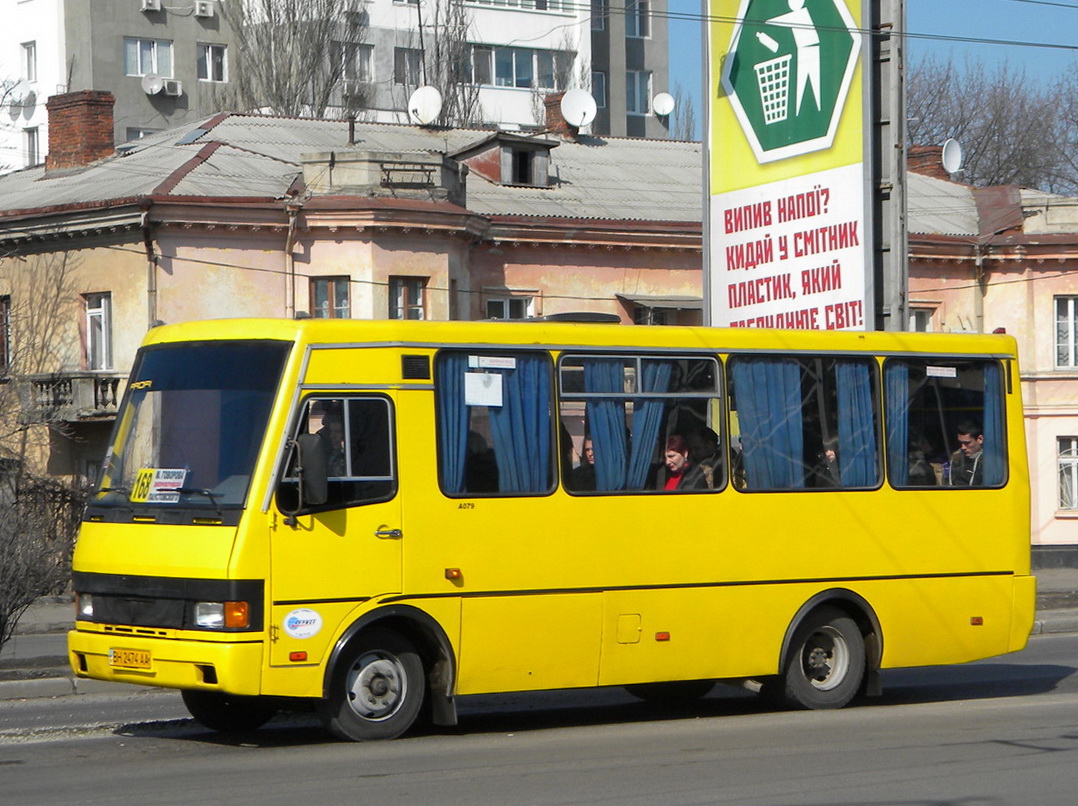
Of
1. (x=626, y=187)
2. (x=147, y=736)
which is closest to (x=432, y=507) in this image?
(x=147, y=736)

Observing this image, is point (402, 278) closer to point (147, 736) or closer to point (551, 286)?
point (551, 286)

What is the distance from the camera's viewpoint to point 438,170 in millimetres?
33719

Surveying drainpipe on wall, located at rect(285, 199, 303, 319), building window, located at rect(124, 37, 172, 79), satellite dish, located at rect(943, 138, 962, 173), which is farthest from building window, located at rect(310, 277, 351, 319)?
building window, located at rect(124, 37, 172, 79)

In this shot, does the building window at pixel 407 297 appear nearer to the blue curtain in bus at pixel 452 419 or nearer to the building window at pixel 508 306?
the building window at pixel 508 306

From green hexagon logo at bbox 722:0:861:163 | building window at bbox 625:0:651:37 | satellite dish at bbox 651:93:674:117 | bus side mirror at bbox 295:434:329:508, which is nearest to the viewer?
bus side mirror at bbox 295:434:329:508

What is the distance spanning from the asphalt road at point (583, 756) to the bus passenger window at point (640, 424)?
1.70 metres

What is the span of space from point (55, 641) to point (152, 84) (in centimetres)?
4351

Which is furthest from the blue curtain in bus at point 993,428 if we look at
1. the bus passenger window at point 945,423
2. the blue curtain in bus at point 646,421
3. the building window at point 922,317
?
the building window at point 922,317

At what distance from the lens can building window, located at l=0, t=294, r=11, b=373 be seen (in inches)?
1352

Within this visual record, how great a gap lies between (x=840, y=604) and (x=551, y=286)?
2303cm

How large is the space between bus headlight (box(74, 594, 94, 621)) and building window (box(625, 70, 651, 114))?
Result: 2596 inches

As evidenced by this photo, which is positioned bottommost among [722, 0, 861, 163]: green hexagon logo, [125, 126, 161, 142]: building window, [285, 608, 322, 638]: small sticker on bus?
[285, 608, 322, 638]: small sticker on bus

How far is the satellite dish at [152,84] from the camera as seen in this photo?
6225cm

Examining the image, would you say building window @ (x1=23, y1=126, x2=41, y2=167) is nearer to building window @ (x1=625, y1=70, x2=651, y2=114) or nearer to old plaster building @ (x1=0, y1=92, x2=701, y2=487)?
building window @ (x1=625, y1=70, x2=651, y2=114)
